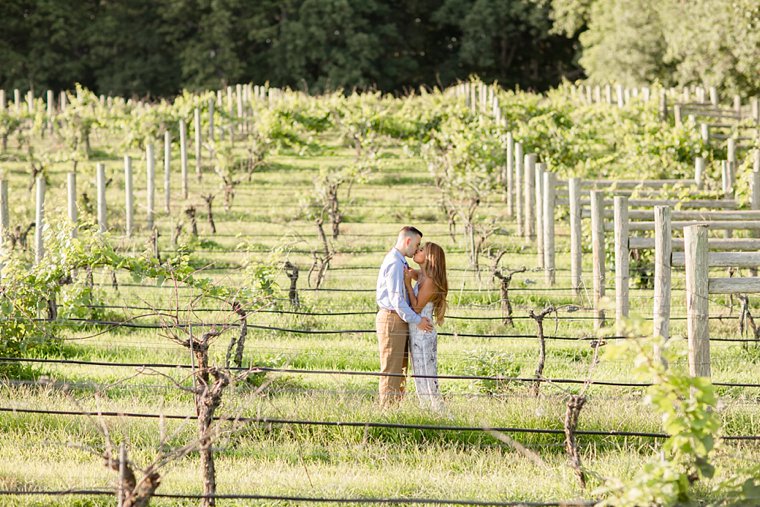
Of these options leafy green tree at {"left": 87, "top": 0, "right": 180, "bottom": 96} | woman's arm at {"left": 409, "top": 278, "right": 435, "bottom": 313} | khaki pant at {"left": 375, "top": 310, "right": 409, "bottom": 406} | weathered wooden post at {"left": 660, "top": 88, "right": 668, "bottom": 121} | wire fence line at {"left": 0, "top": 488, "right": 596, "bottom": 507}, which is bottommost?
wire fence line at {"left": 0, "top": 488, "right": 596, "bottom": 507}

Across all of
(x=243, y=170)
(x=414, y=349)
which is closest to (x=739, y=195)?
(x=414, y=349)

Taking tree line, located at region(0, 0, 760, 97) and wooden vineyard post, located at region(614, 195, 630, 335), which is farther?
tree line, located at region(0, 0, 760, 97)

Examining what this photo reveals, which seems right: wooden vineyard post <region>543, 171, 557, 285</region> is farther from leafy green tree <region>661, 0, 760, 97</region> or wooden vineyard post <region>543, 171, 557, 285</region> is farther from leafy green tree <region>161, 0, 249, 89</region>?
leafy green tree <region>161, 0, 249, 89</region>

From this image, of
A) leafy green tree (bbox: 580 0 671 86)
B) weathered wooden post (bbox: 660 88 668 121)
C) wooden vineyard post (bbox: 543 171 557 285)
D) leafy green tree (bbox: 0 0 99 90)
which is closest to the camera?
wooden vineyard post (bbox: 543 171 557 285)

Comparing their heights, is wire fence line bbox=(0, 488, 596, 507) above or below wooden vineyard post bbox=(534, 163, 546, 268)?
below

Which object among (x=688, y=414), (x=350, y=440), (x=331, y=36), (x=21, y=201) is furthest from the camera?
(x=331, y=36)

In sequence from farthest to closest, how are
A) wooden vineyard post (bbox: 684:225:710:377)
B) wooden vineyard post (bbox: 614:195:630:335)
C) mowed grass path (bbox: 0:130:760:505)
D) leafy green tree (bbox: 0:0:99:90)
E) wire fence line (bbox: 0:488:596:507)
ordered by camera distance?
leafy green tree (bbox: 0:0:99:90) < wooden vineyard post (bbox: 614:195:630:335) < wooden vineyard post (bbox: 684:225:710:377) < mowed grass path (bbox: 0:130:760:505) < wire fence line (bbox: 0:488:596:507)

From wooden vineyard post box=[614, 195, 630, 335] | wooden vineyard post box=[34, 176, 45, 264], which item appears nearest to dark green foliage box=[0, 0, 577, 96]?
wooden vineyard post box=[34, 176, 45, 264]

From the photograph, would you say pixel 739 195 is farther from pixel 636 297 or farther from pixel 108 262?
pixel 108 262

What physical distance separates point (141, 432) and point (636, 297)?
252 inches

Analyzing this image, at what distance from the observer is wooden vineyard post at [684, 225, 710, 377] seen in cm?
713

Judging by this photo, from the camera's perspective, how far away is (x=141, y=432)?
7.29 m

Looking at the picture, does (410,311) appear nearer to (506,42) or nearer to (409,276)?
(409,276)

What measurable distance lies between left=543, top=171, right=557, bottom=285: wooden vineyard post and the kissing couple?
528cm
